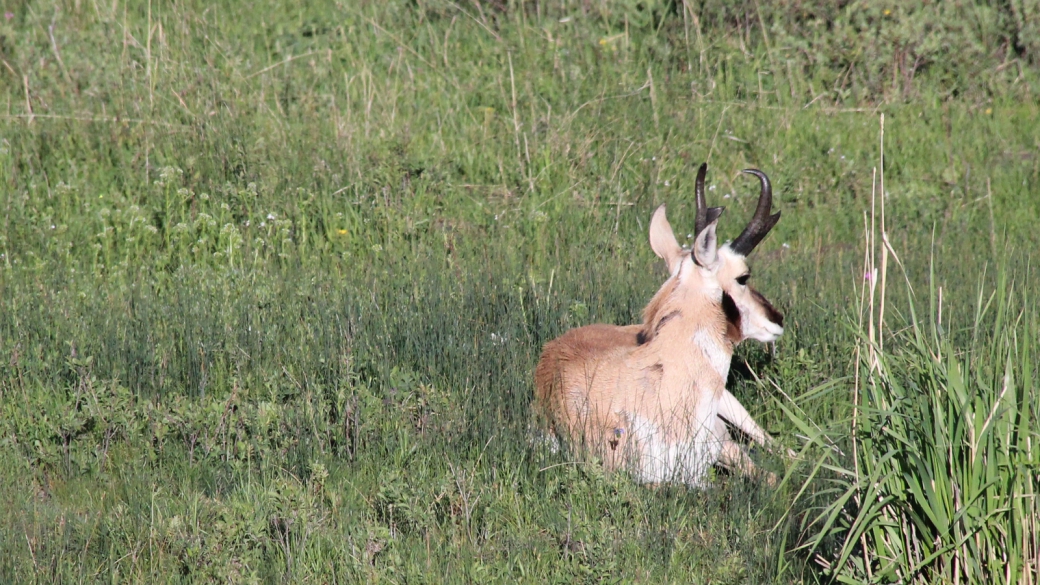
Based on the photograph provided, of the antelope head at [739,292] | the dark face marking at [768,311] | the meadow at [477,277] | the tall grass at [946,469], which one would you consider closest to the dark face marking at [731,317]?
the antelope head at [739,292]

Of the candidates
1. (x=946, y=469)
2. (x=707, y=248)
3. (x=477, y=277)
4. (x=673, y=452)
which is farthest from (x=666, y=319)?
(x=946, y=469)

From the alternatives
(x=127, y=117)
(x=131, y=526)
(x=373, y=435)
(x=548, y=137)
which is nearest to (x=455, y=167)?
(x=548, y=137)

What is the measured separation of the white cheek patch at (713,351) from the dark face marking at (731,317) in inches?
3.2

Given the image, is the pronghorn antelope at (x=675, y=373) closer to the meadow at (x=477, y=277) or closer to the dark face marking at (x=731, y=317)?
the dark face marking at (x=731, y=317)

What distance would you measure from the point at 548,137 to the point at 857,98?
2883 mm

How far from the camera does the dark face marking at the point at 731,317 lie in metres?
5.44

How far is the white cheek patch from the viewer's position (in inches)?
212

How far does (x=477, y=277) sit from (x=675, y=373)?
5.65 feet

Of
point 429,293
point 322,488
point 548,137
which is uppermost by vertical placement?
point 548,137

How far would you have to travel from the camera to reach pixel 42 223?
25.5 ft

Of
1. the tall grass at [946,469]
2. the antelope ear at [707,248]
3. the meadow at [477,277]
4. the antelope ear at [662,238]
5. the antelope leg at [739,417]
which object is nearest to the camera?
the tall grass at [946,469]

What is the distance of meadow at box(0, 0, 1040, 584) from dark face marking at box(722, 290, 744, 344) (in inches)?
20.7

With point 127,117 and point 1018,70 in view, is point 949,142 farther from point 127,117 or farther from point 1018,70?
point 127,117

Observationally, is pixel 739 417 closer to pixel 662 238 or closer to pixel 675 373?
pixel 675 373
